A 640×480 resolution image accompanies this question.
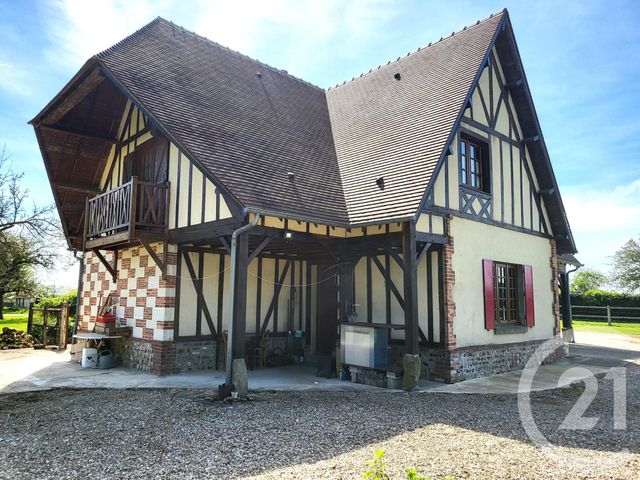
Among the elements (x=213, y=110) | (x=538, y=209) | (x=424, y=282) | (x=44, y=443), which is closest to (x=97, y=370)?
(x=44, y=443)

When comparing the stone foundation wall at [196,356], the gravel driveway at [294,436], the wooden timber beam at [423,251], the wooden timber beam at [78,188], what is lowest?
the gravel driveway at [294,436]

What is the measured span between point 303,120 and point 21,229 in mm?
19168

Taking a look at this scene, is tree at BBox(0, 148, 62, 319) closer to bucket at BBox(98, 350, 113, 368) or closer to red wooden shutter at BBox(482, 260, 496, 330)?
bucket at BBox(98, 350, 113, 368)

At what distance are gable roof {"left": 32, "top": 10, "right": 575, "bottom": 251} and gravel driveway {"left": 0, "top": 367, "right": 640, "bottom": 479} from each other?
309 centimetres

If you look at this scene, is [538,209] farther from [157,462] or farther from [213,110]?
[157,462]

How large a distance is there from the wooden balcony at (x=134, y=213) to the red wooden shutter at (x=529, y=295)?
343 inches

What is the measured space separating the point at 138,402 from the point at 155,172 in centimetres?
534

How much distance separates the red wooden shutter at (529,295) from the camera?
11445 mm

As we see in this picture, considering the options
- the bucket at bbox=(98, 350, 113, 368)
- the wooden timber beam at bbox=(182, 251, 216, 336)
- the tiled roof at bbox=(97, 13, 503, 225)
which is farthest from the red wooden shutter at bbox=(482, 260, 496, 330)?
Answer: the bucket at bbox=(98, 350, 113, 368)

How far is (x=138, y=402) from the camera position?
6.93 meters

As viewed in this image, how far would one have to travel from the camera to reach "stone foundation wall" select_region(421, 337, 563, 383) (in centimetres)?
890

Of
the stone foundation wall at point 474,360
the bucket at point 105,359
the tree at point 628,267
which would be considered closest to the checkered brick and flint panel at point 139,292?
the bucket at point 105,359

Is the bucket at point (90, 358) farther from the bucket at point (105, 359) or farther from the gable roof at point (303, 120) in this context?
the gable roof at point (303, 120)

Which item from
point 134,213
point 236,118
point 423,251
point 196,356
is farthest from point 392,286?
point 134,213
